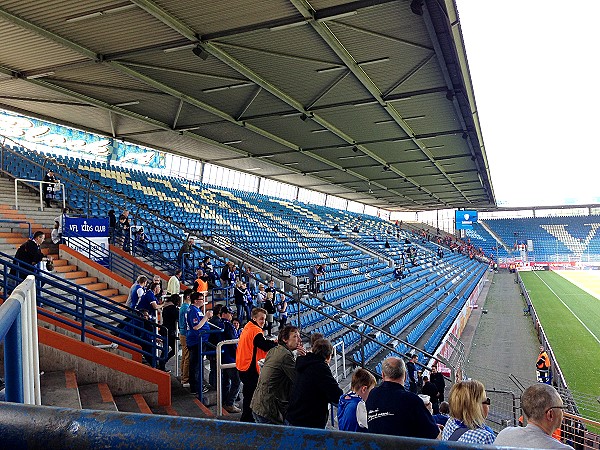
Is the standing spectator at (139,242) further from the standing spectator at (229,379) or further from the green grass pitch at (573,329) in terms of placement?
the green grass pitch at (573,329)

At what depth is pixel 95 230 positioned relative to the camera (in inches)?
389

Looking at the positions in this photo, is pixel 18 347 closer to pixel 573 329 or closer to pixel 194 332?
pixel 194 332

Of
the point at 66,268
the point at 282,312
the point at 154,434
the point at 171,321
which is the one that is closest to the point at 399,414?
the point at 154,434

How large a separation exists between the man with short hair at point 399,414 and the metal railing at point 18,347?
1908mm

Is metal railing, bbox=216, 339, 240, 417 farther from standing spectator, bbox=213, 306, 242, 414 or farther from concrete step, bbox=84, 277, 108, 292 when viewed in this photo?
concrete step, bbox=84, 277, 108, 292

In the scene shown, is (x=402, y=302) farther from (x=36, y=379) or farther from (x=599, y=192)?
(x=599, y=192)

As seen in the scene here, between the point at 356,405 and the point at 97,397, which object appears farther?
the point at 97,397

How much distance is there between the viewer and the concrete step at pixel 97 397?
5.00 meters

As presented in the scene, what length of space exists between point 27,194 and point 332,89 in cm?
997

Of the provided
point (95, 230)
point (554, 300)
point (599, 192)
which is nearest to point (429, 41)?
point (95, 230)

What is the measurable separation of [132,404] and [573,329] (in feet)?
72.1

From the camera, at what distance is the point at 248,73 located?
44.2 feet

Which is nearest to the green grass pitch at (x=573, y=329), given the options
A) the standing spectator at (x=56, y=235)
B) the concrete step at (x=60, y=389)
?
the concrete step at (x=60, y=389)

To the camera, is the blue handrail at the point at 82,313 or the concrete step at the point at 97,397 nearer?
the concrete step at the point at 97,397
